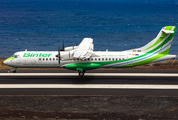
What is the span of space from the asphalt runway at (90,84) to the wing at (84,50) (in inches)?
160

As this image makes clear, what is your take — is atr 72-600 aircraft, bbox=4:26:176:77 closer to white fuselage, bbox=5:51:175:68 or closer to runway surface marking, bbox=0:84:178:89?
white fuselage, bbox=5:51:175:68

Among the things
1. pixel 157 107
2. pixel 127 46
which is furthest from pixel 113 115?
pixel 127 46

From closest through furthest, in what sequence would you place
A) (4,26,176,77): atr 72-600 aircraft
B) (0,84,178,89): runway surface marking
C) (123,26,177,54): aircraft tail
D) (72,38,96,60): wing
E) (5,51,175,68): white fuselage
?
(72,38,96,60): wing, (0,84,178,89): runway surface marking, (4,26,176,77): atr 72-600 aircraft, (5,51,175,68): white fuselage, (123,26,177,54): aircraft tail

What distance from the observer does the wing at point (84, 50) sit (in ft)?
105

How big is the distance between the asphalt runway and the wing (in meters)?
4.08

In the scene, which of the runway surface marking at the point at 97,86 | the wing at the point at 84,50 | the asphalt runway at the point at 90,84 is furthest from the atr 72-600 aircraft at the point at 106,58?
the runway surface marking at the point at 97,86

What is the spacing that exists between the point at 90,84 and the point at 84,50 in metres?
5.06

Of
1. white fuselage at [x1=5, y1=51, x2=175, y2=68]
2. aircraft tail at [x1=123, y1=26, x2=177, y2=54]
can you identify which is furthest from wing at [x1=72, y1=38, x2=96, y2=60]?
aircraft tail at [x1=123, y1=26, x2=177, y2=54]

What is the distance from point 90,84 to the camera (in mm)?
34219

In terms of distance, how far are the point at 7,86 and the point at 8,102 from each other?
6953 millimetres

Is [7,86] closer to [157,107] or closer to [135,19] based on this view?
[157,107]

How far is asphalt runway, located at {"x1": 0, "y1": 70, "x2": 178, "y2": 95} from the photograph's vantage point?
30367 mm

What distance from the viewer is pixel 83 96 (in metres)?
28.5

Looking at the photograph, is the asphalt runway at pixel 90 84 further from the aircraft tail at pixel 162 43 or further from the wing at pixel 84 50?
the aircraft tail at pixel 162 43
